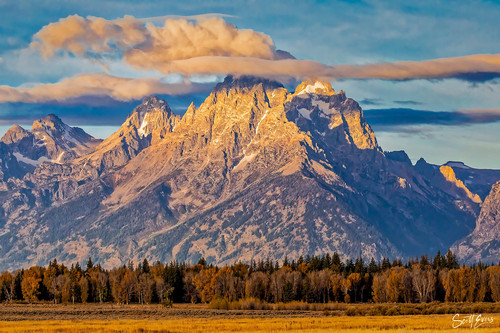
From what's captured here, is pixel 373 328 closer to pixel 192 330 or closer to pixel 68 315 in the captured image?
pixel 192 330

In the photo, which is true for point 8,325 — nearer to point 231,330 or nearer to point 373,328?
point 231,330

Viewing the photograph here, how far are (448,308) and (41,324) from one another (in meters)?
96.6

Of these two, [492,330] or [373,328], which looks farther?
[373,328]

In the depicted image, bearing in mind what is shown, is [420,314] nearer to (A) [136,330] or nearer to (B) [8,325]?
(A) [136,330]

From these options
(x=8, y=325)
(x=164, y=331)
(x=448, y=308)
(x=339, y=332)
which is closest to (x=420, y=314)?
(x=448, y=308)

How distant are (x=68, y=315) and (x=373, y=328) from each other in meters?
79.2

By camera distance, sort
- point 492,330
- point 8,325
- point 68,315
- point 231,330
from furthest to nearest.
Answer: point 68,315 → point 8,325 → point 231,330 → point 492,330

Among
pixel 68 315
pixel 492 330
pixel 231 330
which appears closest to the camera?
pixel 492 330

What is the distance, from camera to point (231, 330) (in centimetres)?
13562

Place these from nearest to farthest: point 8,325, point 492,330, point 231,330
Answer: point 492,330 → point 231,330 → point 8,325

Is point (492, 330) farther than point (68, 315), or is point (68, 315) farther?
point (68, 315)

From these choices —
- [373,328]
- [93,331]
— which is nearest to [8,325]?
[93,331]

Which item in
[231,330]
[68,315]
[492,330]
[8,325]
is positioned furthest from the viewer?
[68,315]

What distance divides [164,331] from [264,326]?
2011cm
